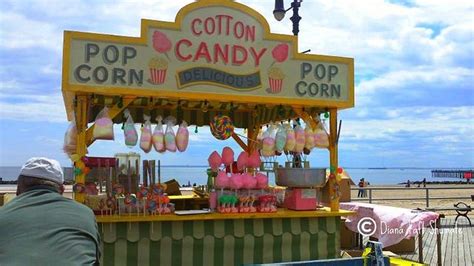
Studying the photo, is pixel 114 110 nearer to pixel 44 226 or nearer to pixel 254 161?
pixel 254 161

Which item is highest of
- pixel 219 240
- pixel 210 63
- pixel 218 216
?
pixel 210 63

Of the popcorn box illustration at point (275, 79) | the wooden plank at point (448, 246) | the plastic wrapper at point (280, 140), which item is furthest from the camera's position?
the wooden plank at point (448, 246)

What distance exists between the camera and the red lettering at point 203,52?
5.70 meters

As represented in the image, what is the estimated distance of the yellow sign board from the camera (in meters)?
5.31

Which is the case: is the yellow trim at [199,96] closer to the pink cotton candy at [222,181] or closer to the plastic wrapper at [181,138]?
the plastic wrapper at [181,138]

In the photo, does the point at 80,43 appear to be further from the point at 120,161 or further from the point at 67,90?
the point at 120,161

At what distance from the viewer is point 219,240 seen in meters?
5.82

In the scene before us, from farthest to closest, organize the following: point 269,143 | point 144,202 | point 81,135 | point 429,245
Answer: point 429,245 → point 269,143 → point 144,202 → point 81,135

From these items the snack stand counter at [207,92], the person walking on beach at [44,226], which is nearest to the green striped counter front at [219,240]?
the snack stand counter at [207,92]

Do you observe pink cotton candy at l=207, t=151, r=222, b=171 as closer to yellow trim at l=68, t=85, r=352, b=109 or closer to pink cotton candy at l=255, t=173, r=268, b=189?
pink cotton candy at l=255, t=173, r=268, b=189

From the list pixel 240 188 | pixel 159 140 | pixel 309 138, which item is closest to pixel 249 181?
pixel 240 188

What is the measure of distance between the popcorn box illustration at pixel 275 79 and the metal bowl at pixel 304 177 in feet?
3.48
